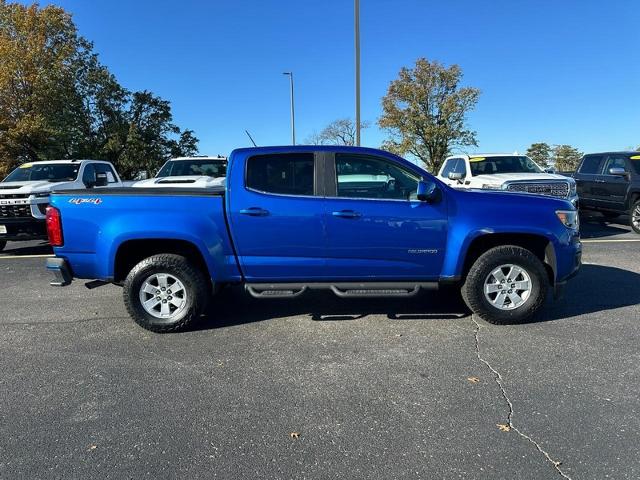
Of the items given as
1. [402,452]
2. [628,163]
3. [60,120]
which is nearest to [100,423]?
[402,452]

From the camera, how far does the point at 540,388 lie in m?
3.47

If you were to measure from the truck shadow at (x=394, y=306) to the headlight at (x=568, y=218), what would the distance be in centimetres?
100

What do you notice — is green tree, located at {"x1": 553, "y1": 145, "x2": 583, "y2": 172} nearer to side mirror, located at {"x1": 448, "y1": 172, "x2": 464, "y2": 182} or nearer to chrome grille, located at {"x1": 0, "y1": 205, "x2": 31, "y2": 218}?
side mirror, located at {"x1": 448, "y1": 172, "x2": 464, "y2": 182}

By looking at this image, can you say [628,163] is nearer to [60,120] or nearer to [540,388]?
[540,388]

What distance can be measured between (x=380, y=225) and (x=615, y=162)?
9980mm

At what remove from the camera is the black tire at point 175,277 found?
185 inches

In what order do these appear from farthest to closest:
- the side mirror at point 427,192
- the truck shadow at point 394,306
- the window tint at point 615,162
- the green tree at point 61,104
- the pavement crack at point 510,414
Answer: the green tree at point 61,104
the window tint at point 615,162
the truck shadow at point 394,306
the side mirror at point 427,192
the pavement crack at point 510,414

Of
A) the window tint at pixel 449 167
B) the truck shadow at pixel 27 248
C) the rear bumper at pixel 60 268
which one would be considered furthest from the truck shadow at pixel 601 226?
the truck shadow at pixel 27 248

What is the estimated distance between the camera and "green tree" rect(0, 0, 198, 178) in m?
24.4

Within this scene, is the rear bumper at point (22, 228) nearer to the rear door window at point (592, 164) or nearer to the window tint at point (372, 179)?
the window tint at point (372, 179)

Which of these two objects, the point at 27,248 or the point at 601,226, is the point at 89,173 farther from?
the point at 601,226

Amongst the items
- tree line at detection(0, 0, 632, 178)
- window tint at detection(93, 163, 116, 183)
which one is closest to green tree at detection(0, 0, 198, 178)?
tree line at detection(0, 0, 632, 178)

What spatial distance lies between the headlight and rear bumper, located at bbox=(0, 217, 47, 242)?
30.0ft

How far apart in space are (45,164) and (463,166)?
1002 centimetres
